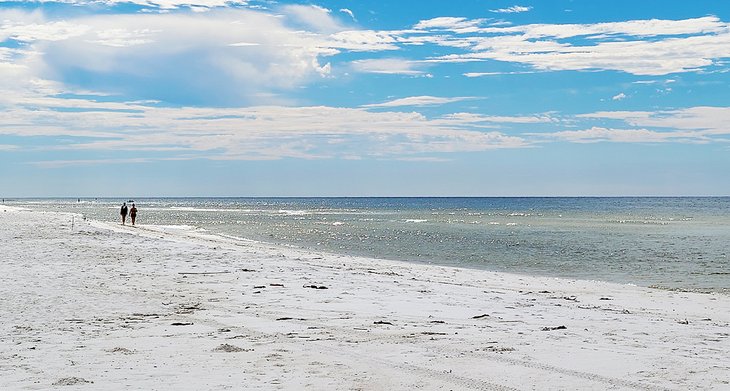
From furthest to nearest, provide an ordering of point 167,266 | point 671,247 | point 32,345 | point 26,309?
point 671,247, point 167,266, point 26,309, point 32,345

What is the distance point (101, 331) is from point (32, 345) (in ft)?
4.05

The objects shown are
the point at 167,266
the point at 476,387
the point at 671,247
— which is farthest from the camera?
the point at 671,247

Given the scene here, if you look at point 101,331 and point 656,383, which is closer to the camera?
point 656,383

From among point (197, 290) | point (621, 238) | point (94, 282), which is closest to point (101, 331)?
point (197, 290)

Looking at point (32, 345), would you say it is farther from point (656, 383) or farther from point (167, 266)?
point (167, 266)

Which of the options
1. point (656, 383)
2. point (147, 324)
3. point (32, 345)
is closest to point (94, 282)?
point (147, 324)

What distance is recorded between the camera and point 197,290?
15.8 metres

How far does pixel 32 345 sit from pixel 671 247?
38130 mm

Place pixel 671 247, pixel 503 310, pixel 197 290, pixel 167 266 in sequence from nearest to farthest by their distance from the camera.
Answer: pixel 503 310, pixel 197 290, pixel 167 266, pixel 671 247

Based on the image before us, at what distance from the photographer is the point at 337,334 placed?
1066cm

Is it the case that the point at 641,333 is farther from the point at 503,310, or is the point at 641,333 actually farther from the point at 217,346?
the point at 217,346

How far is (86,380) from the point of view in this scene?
7824 millimetres

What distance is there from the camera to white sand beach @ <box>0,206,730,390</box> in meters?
8.06

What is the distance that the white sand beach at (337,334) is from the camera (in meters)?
8.06
